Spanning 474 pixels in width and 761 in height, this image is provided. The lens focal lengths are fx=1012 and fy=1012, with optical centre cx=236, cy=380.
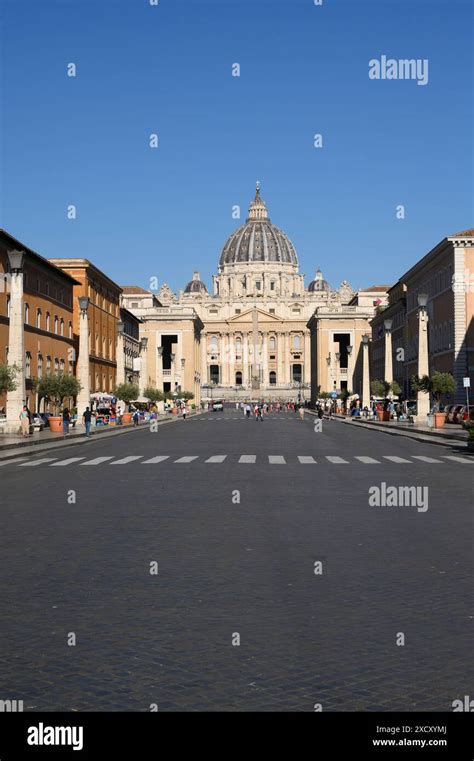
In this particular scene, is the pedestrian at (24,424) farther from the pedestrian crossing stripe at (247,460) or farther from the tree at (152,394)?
the tree at (152,394)

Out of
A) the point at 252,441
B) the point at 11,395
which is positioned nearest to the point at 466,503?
the point at 252,441

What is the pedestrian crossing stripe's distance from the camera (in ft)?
89.0

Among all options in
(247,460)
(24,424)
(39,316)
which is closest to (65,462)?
(247,460)

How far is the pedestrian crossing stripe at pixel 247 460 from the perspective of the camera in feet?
89.0

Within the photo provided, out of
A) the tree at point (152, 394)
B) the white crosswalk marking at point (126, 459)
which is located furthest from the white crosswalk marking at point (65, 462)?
the tree at point (152, 394)

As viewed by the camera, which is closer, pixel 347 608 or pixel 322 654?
pixel 322 654

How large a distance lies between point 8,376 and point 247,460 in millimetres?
17621

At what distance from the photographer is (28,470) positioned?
2500cm

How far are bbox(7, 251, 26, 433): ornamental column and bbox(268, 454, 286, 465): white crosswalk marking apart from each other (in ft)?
50.9

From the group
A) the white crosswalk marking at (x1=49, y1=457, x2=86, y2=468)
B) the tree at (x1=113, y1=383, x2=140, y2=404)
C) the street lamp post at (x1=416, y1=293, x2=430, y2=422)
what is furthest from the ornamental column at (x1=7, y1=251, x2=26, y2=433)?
the tree at (x1=113, y1=383, x2=140, y2=404)

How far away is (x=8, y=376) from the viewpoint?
140 ft

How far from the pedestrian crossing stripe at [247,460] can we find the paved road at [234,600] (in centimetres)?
827
